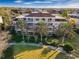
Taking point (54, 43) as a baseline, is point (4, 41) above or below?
above

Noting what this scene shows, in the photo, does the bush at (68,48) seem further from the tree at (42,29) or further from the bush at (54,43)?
the tree at (42,29)

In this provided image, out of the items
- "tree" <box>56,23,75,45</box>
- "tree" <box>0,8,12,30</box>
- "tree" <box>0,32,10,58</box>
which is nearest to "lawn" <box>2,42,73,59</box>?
"tree" <box>0,32,10,58</box>

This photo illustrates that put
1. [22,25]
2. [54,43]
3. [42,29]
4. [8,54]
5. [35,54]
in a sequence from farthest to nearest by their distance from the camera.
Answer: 1. [22,25]
2. [42,29]
3. [54,43]
4. [35,54]
5. [8,54]

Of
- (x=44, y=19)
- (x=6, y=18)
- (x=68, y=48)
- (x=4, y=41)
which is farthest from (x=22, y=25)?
(x=68, y=48)

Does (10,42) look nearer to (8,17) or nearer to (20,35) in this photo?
(20,35)

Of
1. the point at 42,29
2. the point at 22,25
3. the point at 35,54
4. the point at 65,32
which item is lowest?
the point at 35,54

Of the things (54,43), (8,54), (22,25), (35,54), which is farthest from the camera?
(22,25)

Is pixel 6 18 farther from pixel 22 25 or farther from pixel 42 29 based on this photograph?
pixel 42 29

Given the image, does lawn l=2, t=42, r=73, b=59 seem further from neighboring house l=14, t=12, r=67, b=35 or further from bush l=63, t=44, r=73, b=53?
neighboring house l=14, t=12, r=67, b=35

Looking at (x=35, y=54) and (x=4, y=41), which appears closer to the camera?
(x=35, y=54)
